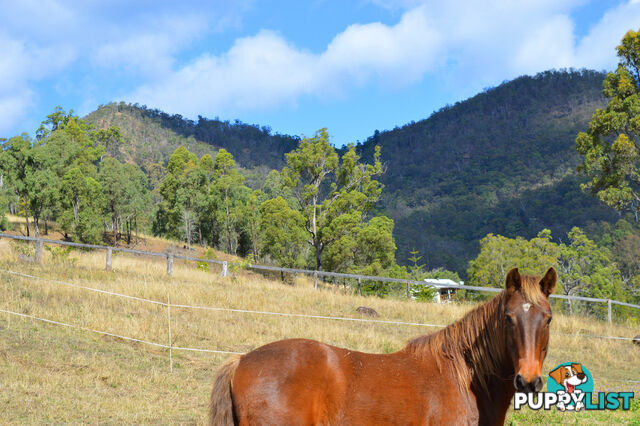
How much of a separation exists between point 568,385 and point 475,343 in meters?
4.56

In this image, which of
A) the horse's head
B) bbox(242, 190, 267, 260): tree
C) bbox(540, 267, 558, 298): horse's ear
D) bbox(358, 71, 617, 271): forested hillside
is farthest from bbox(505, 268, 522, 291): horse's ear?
bbox(358, 71, 617, 271): forested hillside

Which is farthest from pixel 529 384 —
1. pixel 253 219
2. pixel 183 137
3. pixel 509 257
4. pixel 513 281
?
pixel 183 137

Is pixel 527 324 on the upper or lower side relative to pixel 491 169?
lower

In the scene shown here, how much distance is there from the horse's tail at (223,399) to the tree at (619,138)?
22.9m

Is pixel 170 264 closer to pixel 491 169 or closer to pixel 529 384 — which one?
pixel 529 384

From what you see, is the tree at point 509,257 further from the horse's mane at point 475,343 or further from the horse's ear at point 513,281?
the horse's ear at point 513,281

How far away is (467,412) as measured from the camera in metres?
3.34

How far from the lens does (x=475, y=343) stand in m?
3.58

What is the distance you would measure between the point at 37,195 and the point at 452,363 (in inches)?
1771

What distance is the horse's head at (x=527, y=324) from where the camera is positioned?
9.98ft

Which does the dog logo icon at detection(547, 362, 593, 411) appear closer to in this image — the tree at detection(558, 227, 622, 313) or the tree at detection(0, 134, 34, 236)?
the tree at detection(558, 227, 622, 313)

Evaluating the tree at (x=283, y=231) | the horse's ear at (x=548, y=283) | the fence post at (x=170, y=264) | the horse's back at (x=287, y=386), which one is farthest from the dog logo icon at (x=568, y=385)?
the tree at (x=283, y=231)

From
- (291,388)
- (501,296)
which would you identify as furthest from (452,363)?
(291,388)

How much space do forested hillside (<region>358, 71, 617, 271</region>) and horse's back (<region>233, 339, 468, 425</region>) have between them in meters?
81.2
